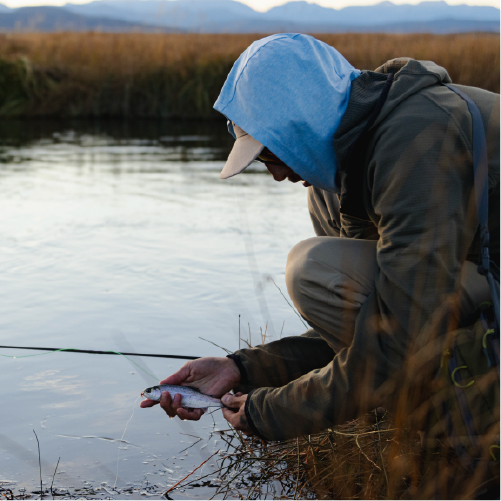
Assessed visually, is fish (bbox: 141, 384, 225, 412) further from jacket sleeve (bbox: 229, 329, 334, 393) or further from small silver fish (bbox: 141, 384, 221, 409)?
jacket sleeve (bbox: 229, 329, 334, 393)

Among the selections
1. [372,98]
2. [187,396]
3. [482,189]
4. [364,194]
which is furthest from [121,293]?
[482,189]

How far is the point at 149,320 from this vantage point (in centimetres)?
344

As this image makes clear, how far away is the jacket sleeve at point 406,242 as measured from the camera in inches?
66.1

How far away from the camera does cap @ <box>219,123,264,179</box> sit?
6.25ft

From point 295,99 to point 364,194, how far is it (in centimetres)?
29

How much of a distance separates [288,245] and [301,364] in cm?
243

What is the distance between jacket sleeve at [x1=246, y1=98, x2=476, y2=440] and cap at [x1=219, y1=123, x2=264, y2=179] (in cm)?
31

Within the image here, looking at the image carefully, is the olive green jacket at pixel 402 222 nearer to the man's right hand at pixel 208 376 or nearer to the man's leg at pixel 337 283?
the man's leg at pixel 337 283

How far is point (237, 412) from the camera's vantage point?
208cm

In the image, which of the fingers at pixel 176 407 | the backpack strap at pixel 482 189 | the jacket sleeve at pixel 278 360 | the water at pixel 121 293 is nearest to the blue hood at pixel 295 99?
the backpack strap at pixel 482 189

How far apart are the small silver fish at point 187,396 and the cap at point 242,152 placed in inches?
25.5

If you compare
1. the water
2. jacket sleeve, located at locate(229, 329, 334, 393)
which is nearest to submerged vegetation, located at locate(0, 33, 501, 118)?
the water

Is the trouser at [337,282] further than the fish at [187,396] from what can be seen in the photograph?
No

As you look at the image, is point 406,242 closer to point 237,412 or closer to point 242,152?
point 242,152
